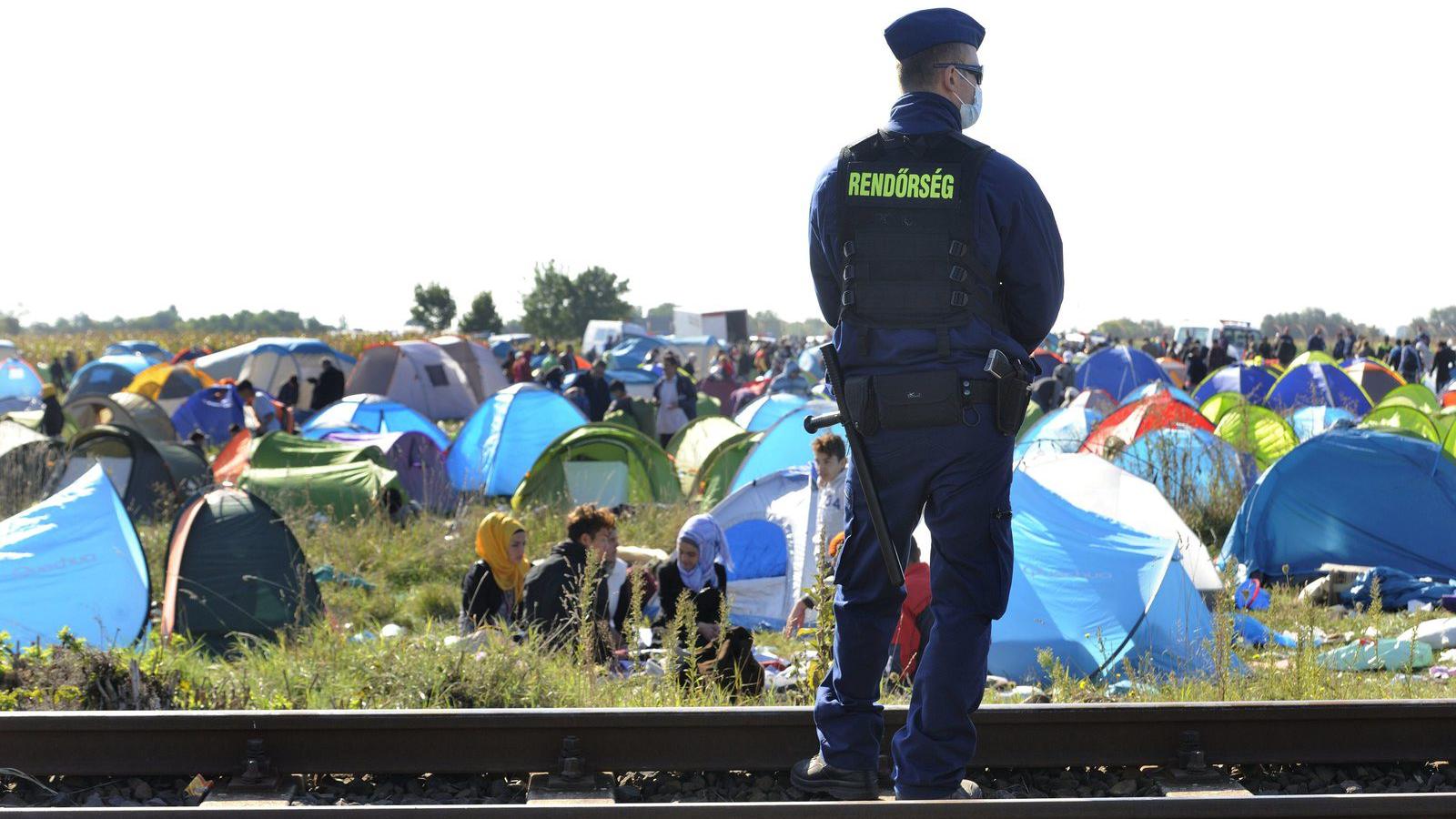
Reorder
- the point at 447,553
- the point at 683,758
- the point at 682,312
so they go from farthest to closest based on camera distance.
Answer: the point at 682,312, the point at 447,553, the point at 683,758

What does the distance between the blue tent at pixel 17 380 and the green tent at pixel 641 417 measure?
18.7 metres

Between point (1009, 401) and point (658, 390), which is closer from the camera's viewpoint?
point (1009, 401)

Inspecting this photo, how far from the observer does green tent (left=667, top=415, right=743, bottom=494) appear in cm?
1691

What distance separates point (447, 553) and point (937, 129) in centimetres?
902

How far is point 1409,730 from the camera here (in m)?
4.43

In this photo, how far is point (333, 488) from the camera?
13.6 metres

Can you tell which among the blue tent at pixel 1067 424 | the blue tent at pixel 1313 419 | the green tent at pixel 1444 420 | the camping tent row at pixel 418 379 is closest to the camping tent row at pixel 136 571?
the blue tent at pixel 1067 424

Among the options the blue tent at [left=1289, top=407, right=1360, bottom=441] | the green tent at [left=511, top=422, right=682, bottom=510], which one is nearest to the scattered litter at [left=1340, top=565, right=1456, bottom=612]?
the blue tent at [left=1289, top=407, right=1360, bottom=441]

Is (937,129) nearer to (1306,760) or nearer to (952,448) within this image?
(952,448)

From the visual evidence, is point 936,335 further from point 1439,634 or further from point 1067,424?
point 1067,424

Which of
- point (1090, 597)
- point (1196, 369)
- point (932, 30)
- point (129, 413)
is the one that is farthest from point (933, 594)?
point (1196, 369)

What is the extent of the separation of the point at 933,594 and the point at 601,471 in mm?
10836

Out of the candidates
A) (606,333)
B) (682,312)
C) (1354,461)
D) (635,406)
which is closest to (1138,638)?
(1354,461)

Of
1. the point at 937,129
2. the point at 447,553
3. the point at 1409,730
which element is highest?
the point at 937,129
